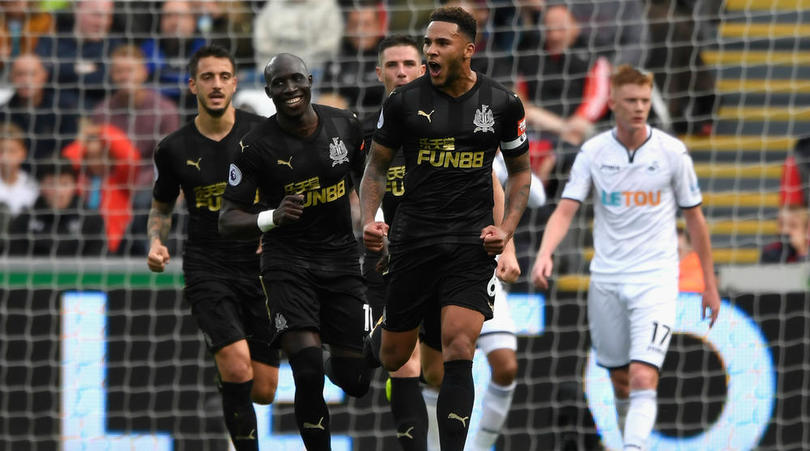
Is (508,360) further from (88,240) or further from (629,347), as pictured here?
(88,240)

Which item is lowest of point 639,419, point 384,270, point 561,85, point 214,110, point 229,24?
point 639,419

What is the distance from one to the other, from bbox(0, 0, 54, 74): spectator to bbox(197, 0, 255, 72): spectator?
140 cm

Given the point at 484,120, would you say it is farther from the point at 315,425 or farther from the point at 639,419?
the point at 639,419

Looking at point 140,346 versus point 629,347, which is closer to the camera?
point 629,347

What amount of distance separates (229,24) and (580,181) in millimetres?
4356

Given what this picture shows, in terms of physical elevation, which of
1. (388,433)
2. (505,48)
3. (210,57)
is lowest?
(388,433)

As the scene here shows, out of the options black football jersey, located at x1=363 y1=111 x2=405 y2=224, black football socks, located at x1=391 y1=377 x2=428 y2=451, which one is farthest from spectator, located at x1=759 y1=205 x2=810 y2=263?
black football socks, located at x1=391 y1=377 x2=428 y2=451

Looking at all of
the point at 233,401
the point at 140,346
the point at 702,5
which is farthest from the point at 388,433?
the point at 702,5

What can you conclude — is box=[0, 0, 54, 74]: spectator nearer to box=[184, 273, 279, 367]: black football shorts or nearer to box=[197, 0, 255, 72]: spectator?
box=[197, 0, 255, 72]: spectator

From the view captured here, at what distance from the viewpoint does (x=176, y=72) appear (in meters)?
11.4

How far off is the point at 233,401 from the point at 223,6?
5143 millimetres

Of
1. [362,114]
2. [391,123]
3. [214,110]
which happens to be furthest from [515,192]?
[362,114]

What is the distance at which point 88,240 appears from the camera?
10.3m

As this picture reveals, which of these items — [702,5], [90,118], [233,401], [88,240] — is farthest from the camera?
[702,5]
